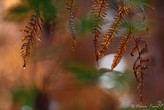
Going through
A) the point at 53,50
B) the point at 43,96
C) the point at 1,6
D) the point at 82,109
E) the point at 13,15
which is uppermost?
the point at 1,6

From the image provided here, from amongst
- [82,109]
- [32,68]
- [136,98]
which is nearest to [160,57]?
[136,98]

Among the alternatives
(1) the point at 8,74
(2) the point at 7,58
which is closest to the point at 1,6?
(2) the point at 7,58

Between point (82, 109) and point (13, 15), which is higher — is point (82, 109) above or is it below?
Answer: below

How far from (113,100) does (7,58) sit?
3.56 ft

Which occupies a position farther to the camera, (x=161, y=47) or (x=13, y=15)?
(x=161, y=47)

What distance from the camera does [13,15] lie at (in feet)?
3.75

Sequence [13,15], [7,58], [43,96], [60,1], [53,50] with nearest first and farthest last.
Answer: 1. [60,1]
2. [13,15]
3. [53,50]
4. [43,96]
5. [7,58]

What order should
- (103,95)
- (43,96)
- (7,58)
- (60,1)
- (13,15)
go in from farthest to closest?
(103,95) < (7,58) < (43,96) < (13,15) < (60,1)

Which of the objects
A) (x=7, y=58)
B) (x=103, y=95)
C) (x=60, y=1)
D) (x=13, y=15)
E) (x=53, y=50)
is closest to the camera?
(x=60, y=1)

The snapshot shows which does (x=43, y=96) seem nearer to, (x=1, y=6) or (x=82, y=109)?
(x=82, y=109)

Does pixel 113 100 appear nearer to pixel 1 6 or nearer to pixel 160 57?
pixel 160 57

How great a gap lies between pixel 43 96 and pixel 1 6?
3.77 feet

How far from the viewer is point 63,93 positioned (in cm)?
259

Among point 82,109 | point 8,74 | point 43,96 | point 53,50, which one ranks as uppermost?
point 53,50
